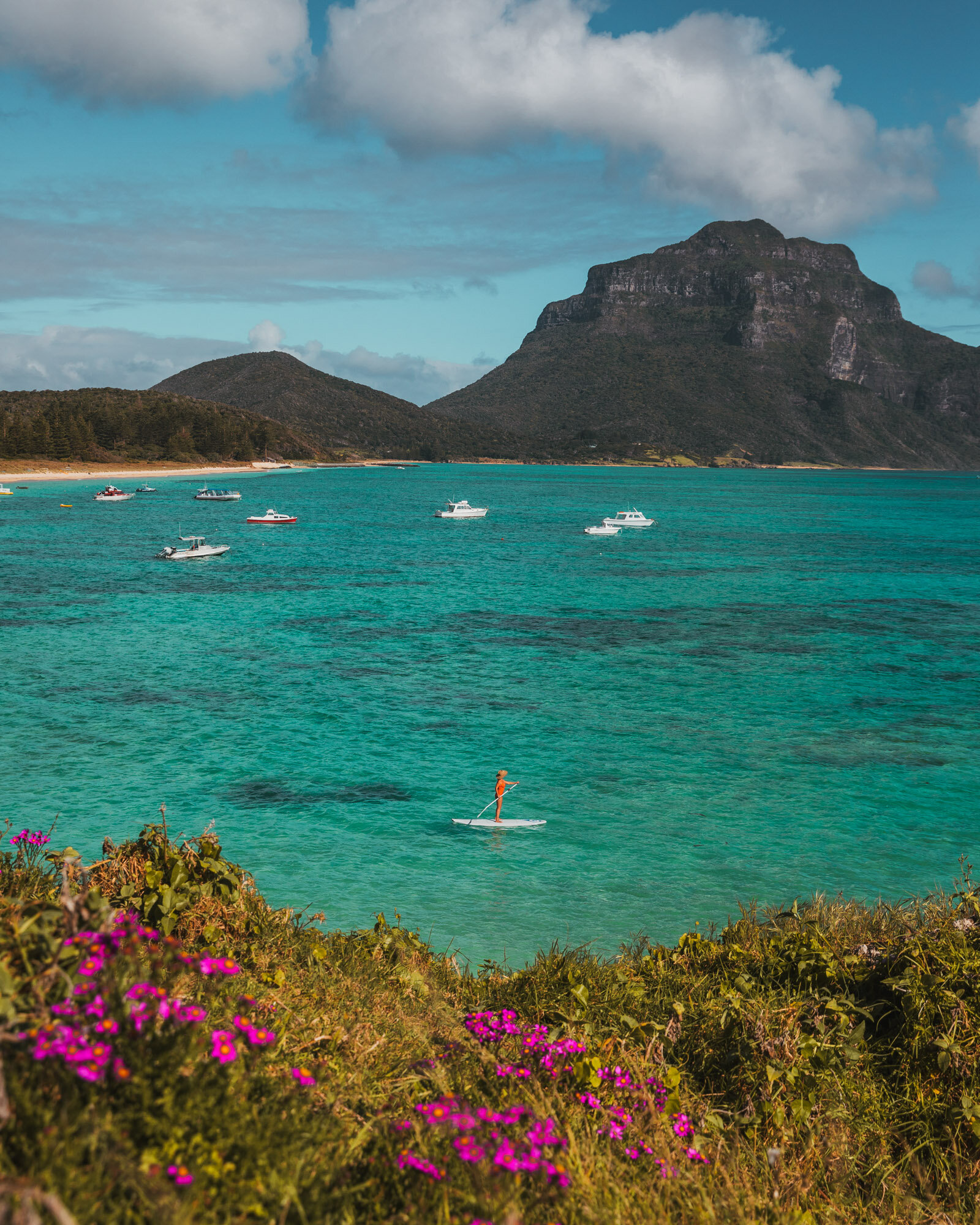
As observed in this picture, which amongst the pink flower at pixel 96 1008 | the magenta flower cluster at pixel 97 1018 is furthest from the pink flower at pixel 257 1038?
the pink flower at pixel 96 1008

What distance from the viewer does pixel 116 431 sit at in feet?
531

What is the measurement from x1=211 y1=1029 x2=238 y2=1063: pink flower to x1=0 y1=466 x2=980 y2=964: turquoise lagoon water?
856 centimetres

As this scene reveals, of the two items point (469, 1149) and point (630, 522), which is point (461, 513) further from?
point (469, 1149)

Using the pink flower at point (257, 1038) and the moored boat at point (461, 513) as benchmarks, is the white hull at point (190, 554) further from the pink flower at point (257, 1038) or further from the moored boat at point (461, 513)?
the pink flower at point (257, 1038)

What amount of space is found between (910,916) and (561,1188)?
6912 millimetres

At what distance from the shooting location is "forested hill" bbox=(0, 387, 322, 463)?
142 meters

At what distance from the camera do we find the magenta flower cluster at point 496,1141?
3.79 metres

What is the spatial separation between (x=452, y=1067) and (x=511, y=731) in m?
16.6

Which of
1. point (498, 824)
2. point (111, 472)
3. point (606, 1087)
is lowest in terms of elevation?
point (498, 824)

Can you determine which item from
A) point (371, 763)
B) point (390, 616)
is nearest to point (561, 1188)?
point (371, 763)

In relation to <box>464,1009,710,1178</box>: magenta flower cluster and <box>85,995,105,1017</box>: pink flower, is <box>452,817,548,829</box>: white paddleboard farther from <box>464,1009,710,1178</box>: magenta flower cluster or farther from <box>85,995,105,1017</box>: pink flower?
<box>85,995,105,1017</box>: pink flower

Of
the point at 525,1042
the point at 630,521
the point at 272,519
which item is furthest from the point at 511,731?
the point at 272,519

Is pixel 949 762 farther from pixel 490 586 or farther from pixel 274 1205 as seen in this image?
pixel 490 586

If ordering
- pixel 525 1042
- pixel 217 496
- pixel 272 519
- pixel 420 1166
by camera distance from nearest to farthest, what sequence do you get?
1. pixel 420 1166
2. pixel 525 1042
3. pixel 272 519
4. pixel 217 496
